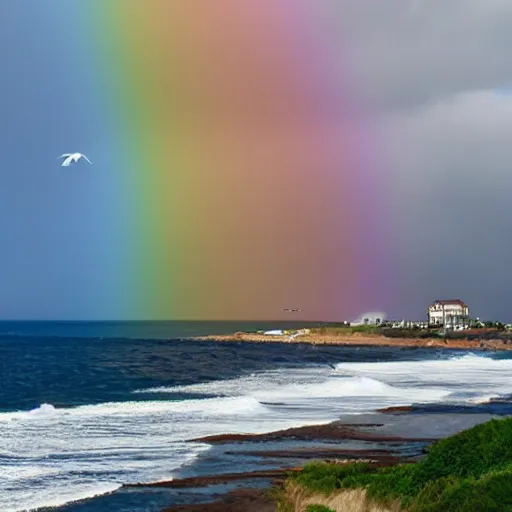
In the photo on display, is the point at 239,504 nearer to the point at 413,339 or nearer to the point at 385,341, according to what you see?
the point at 385,341

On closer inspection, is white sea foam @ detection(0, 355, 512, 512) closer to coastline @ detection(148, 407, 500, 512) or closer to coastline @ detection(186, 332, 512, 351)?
coastline @ detection(148, 407, 500, 512)

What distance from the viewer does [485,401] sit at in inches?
1891

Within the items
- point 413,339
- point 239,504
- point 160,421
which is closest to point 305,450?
point 239,504

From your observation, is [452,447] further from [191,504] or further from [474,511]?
[191,504]

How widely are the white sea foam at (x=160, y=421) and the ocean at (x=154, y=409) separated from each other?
0.06 metres

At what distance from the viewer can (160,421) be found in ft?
125

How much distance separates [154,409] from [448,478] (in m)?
30.2

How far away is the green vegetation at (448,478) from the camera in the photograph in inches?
528

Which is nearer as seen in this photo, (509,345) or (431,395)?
(431,395)

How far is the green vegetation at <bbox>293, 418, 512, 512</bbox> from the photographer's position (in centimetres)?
1341

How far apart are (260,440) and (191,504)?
1097 cm

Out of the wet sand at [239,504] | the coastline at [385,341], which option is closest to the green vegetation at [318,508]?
the wet sand at [239,504]

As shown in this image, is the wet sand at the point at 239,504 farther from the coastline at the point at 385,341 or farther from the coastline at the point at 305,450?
the coastline at the point at 385,341

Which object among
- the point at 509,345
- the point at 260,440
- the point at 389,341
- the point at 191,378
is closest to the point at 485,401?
the point at 260,440
